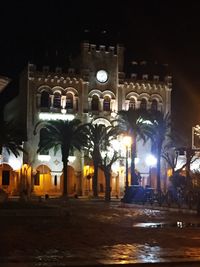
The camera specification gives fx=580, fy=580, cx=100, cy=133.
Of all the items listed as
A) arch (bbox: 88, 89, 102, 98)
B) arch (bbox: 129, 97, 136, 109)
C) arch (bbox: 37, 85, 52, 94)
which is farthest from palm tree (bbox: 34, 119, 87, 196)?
arch (bbox: 129, 97, 136, 109)

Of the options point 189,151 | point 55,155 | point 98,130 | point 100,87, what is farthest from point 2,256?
point 100,87

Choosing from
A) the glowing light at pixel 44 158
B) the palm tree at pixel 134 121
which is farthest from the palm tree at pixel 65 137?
the palm tree at pixel 134 121

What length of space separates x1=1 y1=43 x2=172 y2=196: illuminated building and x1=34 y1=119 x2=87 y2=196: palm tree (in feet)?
18.3

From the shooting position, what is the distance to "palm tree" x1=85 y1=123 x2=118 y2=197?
6131 cm

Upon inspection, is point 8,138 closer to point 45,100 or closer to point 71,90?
point 45,100

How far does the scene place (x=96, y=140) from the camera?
202 ft

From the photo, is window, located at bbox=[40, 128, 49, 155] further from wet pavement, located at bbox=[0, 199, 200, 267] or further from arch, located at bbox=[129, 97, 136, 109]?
wet pavement, located at bbox=[0, 199, 200, 267]

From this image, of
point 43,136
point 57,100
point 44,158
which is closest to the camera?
point 43,136

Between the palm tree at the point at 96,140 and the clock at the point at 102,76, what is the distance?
991cm

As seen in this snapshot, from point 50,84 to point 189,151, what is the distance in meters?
21.8

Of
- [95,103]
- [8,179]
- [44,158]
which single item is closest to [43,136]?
[44,158]

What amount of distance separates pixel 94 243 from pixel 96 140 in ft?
148

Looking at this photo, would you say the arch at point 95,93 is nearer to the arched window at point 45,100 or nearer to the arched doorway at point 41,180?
the arched window at point 45,100

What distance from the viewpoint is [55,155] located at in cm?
6738
